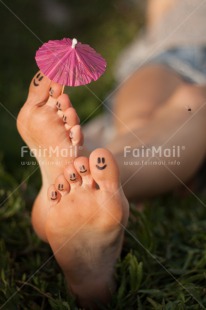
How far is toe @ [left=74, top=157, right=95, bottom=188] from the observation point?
0.81 meters

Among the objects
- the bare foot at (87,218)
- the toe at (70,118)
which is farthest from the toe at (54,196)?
the toe at (70,118)

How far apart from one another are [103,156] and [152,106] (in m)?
0.49

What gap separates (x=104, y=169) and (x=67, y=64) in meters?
0.16

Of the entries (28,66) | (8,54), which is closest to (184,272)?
(28,66)

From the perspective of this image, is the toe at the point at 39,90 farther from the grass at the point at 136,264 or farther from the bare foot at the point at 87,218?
the grass at the point at 136,264

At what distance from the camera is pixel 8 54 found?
198 centimetres

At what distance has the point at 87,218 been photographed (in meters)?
0.80

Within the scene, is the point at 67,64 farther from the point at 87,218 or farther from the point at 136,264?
the point at 136,264

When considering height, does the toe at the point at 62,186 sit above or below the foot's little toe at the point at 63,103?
below

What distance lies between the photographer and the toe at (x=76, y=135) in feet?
2.75

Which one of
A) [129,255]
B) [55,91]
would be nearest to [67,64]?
[55,91]

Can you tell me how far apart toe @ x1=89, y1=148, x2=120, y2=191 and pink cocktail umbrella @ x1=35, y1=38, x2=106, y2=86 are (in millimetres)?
109

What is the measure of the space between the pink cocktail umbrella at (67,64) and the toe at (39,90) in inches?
2.3

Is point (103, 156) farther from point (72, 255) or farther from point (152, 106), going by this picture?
point (152, 106)
